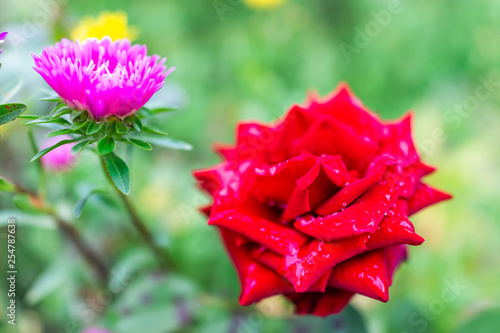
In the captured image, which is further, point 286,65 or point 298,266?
point 286,65

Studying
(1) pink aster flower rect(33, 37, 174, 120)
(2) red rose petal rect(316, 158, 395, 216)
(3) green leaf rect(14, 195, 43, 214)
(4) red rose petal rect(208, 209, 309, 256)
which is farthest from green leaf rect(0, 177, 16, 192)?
(2) red rose petal rect(316, 158, 395, 216)

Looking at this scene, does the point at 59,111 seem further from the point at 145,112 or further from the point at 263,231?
the point at 263,231

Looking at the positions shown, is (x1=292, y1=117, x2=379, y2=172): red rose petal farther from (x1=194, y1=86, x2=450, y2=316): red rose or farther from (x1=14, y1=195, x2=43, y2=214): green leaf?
(x1=14, y1=195, x2=43, y2=214): green leaf

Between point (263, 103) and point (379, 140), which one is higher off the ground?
point (379, 140)

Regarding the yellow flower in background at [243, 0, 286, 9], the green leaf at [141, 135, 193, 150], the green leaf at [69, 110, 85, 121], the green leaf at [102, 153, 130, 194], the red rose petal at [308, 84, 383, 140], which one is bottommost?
the yellow flower in background at [243, 0, 286, 9]

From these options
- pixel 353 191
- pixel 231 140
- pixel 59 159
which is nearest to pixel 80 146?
pixel 353 191

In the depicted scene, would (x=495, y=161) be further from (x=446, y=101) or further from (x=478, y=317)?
(x=478, y=317)

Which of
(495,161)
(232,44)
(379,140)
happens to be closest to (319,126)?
(379,140)
